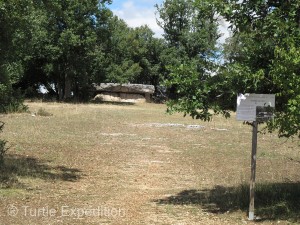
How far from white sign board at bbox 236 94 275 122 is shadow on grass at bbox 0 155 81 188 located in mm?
4505

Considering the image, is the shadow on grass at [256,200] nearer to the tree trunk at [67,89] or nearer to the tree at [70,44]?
the tree at [70,44]

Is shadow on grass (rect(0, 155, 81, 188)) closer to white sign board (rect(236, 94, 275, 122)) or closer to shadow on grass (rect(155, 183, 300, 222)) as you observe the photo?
shadow on grass (rect(155, 183, 300, 222))

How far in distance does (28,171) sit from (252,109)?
18.5 ft

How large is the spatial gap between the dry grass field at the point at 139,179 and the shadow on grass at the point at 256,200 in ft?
0.06

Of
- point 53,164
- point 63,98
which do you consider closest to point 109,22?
point 63,98

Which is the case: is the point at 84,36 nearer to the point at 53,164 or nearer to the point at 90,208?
the point at 53,164

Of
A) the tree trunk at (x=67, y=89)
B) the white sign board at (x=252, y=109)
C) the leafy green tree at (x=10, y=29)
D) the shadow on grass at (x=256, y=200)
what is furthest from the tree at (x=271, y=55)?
the tree trunk at (x=67, y=89)

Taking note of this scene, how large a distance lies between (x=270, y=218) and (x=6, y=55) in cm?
618

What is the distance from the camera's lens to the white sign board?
6.45 m

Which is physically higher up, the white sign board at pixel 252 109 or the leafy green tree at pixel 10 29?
the leafy green tree at pixel 10 29

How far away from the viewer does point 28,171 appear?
988 centimetres

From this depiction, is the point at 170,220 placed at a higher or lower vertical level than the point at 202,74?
lower

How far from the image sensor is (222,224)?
6.64m

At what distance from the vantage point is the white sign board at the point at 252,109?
6453 mm
